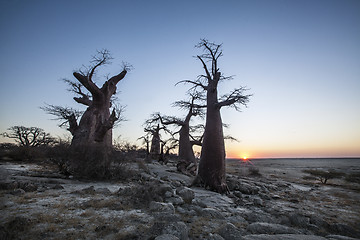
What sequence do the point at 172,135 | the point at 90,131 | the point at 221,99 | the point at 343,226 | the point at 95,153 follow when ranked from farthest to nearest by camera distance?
the point at 172,135, the point at 90,131, the point at 221,99, the point at 95,153, the point at 343,226

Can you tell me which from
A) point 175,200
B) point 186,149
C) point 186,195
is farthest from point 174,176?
point 175,200

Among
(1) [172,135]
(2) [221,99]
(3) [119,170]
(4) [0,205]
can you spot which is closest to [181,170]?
(1) [172,135]

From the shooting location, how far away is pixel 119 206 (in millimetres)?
3082

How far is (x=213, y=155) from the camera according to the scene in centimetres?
633

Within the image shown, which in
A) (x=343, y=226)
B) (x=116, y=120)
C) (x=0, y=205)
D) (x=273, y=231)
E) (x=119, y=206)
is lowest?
(x=343, y=226)

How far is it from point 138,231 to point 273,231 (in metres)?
2.25

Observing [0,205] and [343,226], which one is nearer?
[0,205]

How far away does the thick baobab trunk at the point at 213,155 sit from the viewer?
6.06m

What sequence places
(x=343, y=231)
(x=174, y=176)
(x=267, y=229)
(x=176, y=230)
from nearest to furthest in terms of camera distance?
(x=176, y=230) < (x=267, y=229) < (x=343, y=231) < (x=174, y=176)

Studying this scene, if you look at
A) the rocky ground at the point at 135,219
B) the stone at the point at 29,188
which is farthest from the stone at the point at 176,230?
the stone at the point at 29,188

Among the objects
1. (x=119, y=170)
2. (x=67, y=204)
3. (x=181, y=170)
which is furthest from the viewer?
(x=181, y=170)

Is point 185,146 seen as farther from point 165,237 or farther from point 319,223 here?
point 165,237

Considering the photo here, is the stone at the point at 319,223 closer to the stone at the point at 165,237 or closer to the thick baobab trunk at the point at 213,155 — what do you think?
the thick baobab trunk at the point at 213,155

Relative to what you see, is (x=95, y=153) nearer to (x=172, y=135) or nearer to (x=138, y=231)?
(x=138, y=231)
